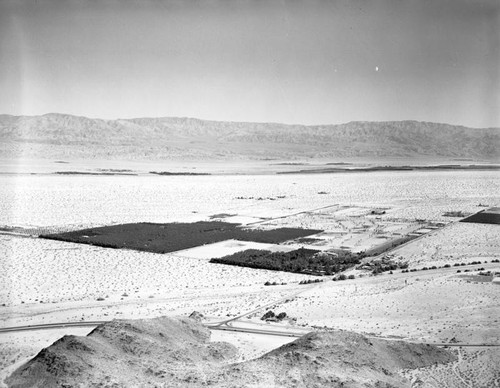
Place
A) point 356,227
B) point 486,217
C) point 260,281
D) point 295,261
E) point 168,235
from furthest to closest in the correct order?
point 486,217, point 356,227, point 168,235, point 295,261, point 260,281

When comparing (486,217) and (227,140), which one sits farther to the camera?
(227,140)

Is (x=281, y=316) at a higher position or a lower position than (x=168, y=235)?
lower

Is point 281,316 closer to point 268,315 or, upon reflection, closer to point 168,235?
point 268,315

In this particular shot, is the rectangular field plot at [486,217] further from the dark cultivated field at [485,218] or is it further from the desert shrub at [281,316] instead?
the desert shrub at [281,316]

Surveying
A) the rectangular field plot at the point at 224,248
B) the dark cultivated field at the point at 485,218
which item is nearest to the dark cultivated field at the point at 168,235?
the rectangular field plot at the point at 224,248

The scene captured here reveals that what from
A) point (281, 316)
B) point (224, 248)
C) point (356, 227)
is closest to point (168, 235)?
point (224, 248)

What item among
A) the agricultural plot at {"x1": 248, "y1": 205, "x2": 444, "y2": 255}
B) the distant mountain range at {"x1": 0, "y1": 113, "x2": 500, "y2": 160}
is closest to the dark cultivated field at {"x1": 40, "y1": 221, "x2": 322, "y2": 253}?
the agricultural plot at {"x1": 248, "y1": 205, "x2": 444, "y2": 255}

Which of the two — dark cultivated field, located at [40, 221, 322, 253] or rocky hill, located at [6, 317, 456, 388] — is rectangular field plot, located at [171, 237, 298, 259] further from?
rocky hill, located at [6, 317, 456, 388]

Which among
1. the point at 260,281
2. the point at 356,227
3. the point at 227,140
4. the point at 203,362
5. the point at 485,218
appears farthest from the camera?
the point at 227,140
